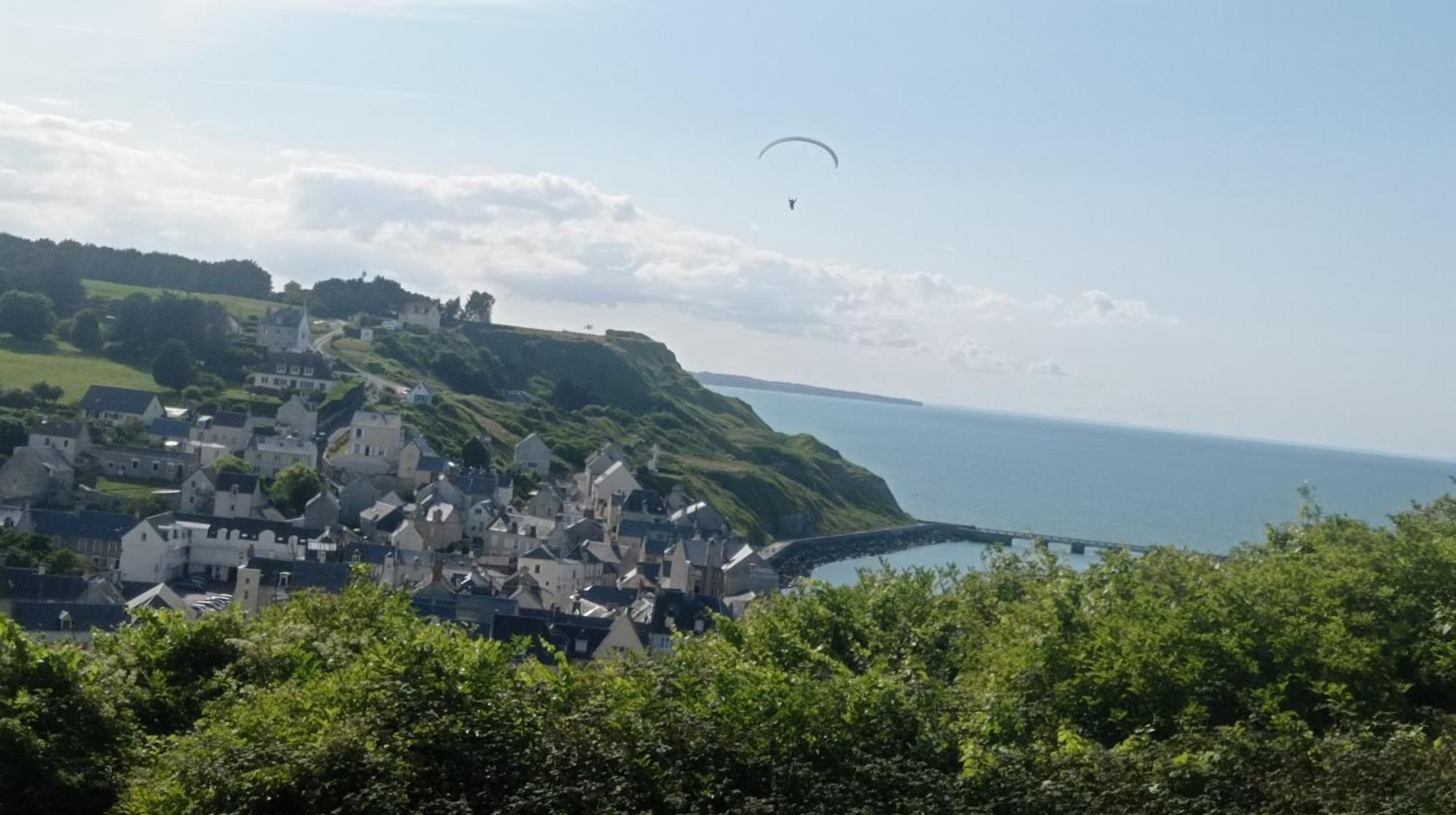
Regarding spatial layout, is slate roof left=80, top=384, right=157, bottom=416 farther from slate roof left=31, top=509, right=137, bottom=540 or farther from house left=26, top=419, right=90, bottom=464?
slate roof left=31, top=509, right=137, bottom=540

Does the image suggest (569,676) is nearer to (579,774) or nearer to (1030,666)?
(579,774)

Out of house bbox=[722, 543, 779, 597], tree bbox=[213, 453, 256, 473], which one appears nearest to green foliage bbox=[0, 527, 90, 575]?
tree bbox=[213, 453, 256, 473]

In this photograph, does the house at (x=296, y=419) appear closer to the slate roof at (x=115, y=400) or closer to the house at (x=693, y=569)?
the slate roof at (x=115, y=400)

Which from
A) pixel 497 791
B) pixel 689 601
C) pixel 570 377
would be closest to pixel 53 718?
pixel 497 791

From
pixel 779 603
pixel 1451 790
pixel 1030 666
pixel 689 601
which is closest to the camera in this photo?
pixel 1451 790

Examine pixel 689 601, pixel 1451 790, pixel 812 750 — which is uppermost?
pixel 1451 790

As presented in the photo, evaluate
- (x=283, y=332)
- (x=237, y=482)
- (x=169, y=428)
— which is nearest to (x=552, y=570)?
(x=237, y=482)

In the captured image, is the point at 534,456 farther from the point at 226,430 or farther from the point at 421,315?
the point at 421,315
